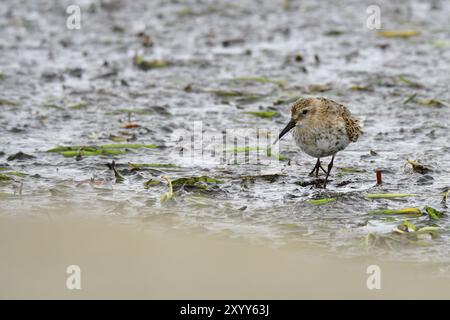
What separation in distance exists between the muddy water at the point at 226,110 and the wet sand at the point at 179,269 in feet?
1.15

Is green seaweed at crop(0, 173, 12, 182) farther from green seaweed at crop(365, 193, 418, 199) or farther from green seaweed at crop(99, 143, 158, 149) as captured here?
green seaweed at crop(365, 193, 418, 199)

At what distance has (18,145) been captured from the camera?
36.8ft

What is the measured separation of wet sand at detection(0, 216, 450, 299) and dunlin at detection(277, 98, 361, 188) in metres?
1.87

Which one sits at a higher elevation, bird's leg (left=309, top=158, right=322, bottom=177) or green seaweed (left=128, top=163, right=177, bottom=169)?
green seaweed (left=128, top=163, right=177, bottom=169)

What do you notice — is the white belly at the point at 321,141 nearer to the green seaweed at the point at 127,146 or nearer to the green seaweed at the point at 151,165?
the green seaweed at the point at 151,165

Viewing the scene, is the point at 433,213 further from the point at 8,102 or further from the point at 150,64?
the point at 150,64

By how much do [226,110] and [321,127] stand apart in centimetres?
339

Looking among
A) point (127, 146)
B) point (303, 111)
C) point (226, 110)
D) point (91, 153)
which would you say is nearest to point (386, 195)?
point (303, 111)

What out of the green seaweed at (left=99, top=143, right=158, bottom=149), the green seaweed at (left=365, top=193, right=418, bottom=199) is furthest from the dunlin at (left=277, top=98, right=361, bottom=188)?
the green seaweed at (left=99, top=143, right=158, bottom=149)

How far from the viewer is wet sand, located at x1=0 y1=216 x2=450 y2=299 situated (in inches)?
271

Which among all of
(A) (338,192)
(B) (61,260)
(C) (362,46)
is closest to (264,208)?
(A) (338,192)

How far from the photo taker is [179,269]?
7.30 m

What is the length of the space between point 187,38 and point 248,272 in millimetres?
10003

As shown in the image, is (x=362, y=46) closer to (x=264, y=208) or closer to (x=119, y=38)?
(x=119, y=38)
